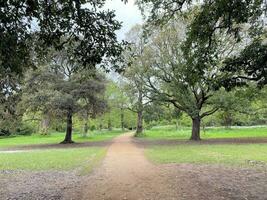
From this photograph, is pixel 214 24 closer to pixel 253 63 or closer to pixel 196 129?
pixel 253 63

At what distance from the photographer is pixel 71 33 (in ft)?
29.8

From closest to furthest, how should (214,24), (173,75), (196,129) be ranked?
(214,24) < (173,75) < (196,129)

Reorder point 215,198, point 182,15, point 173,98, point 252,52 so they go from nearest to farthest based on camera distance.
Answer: point 215,198 → point 252,52 → point 182,15 → point 173,98

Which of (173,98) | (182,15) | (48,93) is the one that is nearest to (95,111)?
(48,93)

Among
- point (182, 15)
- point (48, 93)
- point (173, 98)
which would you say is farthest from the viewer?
point (173, 98)

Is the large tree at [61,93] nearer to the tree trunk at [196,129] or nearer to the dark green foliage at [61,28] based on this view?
the tree trunk at [196,129]

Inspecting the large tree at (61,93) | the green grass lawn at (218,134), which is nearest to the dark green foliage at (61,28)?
the large tree at (61,93)

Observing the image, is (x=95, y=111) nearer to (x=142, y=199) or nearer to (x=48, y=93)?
(x=48, y=93)

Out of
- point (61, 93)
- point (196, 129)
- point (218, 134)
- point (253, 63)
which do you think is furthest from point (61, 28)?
point (218, 134)

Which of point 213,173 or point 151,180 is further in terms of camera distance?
point 213,173

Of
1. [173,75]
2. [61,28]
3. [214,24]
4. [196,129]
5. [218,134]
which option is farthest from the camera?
[218,134]

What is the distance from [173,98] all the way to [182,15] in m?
22.7

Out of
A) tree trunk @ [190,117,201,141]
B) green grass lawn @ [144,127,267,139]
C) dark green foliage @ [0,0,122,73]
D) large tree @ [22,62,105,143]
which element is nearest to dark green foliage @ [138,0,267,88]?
dark green foliage @ [0,0,122,73]

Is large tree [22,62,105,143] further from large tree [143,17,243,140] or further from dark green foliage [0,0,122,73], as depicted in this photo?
dark green foliage [0,0,122,73]
